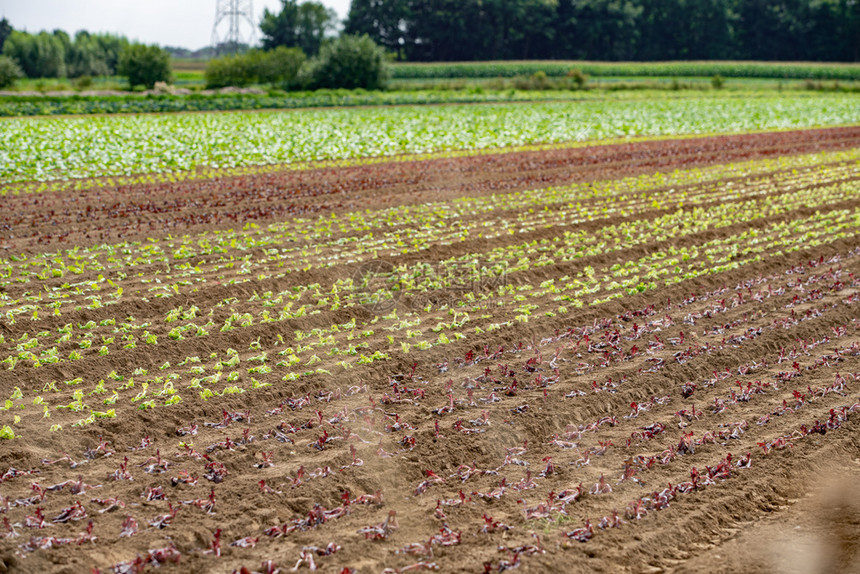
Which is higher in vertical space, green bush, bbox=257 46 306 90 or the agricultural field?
green bush, bbox=257 46 306 90

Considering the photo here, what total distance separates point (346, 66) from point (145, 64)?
15745mm

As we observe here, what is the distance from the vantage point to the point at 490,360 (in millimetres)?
8477

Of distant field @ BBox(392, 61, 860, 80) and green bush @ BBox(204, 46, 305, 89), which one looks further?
distant field @ BBox(392, 61, 860, 80)

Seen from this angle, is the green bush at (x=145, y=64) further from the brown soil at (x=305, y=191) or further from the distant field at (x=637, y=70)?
the brown soil at (x=305, y=191)

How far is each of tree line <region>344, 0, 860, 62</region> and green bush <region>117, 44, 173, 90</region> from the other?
39778 millimetres

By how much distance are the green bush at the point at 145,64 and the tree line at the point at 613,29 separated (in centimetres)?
3978

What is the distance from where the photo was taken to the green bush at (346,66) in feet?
189

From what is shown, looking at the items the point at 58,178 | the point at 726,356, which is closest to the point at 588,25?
the point at 58,178

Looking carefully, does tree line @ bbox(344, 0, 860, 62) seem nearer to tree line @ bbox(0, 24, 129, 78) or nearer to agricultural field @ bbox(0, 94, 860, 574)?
tree line @ bbox(0, 24, 129, 78)

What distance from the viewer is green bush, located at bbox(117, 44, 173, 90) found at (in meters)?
57.3

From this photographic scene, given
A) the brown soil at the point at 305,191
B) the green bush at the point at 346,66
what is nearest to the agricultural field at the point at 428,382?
the brown soil at the point at 305,191

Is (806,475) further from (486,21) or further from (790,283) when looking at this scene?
(486,21)

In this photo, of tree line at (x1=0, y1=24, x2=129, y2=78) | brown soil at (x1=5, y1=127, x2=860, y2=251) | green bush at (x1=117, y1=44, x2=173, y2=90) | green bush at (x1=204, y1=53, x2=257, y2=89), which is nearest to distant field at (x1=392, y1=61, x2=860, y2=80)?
green bush at (x1=204, y1=53, x2=257, y2=89)

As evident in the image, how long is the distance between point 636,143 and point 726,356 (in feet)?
71.2
